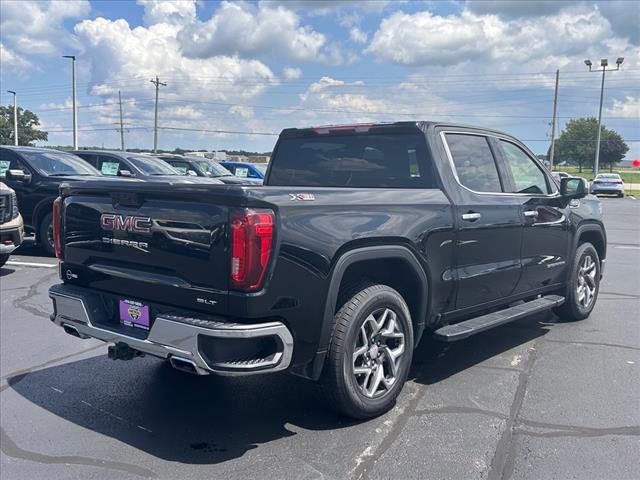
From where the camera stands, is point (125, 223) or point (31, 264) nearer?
point (125, 223)

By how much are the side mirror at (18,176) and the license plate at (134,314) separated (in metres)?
7.59

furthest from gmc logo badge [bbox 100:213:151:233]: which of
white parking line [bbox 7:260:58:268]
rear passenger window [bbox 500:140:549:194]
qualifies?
white parking line [bbox 7:260:58:268]

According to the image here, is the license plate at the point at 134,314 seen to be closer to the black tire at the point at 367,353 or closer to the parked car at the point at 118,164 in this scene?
the black tire at the point at 367,353

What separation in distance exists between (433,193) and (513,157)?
1558mm

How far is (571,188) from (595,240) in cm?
131

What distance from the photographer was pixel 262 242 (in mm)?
3377

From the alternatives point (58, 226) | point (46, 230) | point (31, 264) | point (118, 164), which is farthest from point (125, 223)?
point (118, 164)

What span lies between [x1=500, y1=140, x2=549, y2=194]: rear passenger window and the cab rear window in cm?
115

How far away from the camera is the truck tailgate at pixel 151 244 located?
3.45m

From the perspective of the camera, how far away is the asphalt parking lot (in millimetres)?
3480

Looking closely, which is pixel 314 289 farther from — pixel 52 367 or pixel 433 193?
pixel 52 367

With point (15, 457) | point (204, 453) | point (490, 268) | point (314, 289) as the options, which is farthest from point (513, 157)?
point (15, 457)

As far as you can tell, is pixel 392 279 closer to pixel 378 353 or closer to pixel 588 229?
pixel 378 353

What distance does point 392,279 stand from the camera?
4426 millimetres
